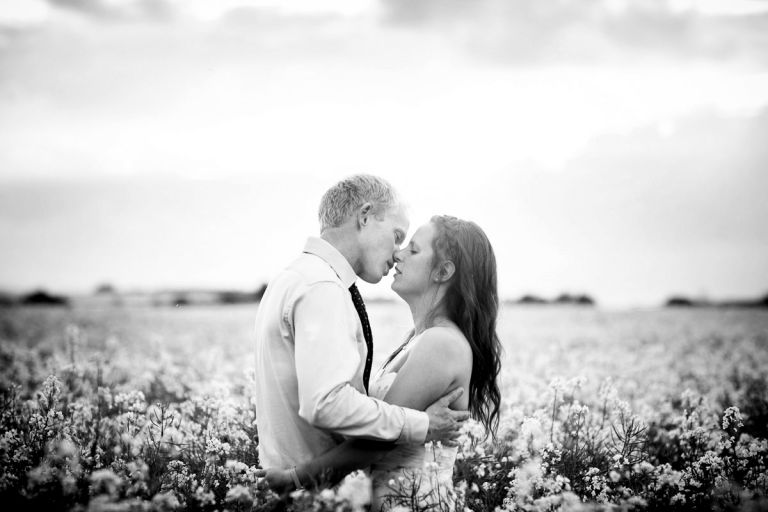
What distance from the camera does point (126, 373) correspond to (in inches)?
419

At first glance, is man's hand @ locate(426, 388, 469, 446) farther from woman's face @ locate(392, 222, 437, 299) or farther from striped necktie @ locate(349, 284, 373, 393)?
woman's face @ locate(392, 222, 437, 299)

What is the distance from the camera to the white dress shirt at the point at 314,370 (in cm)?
382

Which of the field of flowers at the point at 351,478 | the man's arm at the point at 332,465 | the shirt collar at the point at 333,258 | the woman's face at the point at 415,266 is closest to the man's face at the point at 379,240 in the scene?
the shirt collar at the point at 333,258

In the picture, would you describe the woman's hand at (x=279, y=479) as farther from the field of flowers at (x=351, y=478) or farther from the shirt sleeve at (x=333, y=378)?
the shirt sleeve at (x=333, y=378)

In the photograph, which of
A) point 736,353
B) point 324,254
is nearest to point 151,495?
point 324,254

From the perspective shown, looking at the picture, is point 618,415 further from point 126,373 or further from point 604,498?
point 126,373

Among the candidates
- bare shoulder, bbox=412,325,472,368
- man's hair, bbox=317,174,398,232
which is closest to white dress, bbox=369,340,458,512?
bare shoulder, bbox=412,325,472,368

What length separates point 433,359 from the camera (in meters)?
4.48

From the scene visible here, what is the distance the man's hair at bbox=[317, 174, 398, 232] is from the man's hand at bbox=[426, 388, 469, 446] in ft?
4.33

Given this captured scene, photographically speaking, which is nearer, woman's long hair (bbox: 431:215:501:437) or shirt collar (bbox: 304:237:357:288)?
shirt collar (bbox: 304:237:357:288)

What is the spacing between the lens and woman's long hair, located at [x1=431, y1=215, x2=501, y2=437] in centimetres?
496

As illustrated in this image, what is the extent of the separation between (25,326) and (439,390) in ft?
84.1

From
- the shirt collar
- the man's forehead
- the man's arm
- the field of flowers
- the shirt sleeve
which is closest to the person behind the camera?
the shirt sleeve

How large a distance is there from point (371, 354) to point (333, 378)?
759 mm
